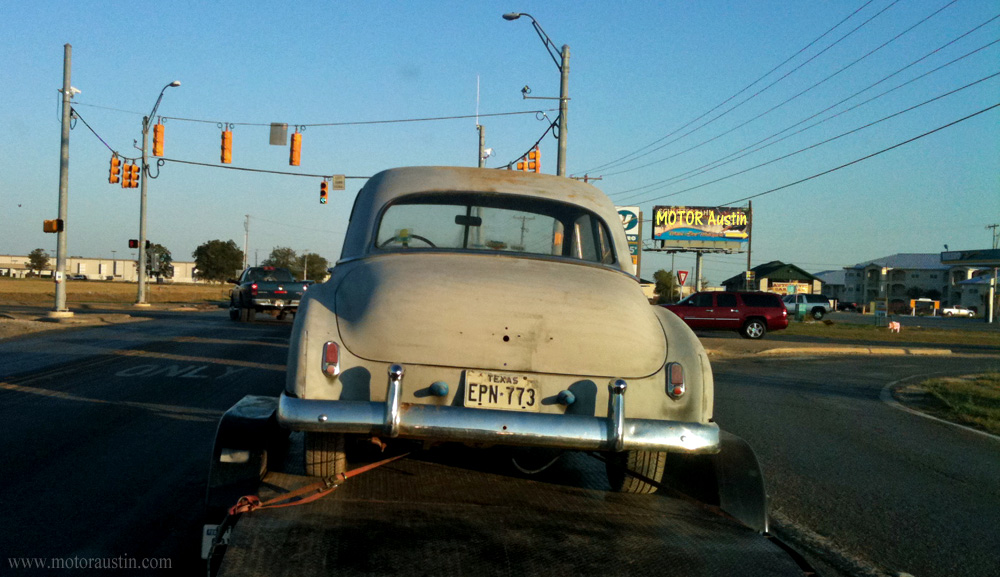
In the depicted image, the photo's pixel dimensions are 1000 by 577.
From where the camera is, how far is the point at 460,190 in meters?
4.97

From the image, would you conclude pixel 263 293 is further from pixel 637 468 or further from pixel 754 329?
pixel 637 468

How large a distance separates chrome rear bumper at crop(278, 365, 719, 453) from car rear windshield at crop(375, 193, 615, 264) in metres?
1.38

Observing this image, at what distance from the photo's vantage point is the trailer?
117 inches

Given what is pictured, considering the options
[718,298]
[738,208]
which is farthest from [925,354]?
[738,208]

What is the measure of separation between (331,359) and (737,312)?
27.7 metres

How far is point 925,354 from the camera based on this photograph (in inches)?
973

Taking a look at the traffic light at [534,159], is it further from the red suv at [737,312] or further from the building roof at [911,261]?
the building roof at [911,261]

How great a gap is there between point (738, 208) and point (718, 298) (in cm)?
3026

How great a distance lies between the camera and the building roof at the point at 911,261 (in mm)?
108250

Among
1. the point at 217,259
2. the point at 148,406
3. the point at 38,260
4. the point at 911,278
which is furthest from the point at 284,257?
the point at 148,406

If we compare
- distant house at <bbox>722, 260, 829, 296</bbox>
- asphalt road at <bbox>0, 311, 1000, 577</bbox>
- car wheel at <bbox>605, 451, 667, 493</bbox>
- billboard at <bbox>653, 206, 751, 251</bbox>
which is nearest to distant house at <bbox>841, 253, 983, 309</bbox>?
distant house at <bbox>722, 260, 829, 296</bbox>

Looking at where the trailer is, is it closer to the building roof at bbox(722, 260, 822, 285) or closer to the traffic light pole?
the traffic light pole

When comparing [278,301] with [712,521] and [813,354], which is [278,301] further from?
[712,521]

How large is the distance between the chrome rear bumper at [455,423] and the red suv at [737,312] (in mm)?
26677
